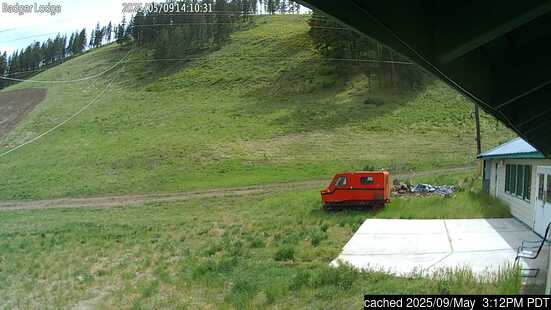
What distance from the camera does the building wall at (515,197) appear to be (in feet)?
43.5

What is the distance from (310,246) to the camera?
40.2ft

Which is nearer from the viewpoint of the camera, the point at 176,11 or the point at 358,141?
the point at 358,141

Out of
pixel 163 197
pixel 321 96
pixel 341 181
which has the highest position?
pixel 321 96

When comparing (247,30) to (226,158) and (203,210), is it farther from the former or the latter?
(203,210)

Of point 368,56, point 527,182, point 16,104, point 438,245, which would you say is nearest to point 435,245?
point 438,245

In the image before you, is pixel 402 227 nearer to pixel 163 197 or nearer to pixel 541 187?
pixel 541 187

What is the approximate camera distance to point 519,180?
15289 mm

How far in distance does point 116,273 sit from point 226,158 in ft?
87.7

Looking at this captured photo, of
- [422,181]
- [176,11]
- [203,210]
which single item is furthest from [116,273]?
[176,11]

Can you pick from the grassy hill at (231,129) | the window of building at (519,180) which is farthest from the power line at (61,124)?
the window of building at (519,180)

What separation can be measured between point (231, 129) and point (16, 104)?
3837cm

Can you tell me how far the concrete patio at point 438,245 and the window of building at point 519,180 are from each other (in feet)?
3.17

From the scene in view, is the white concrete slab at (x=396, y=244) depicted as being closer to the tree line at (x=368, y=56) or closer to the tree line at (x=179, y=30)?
the tree line at (x=368, y=56)

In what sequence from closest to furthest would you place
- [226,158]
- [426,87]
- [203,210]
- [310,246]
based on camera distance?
1. [310,246]
2. [203,210]
3. [226,158]
4. [426,87]
